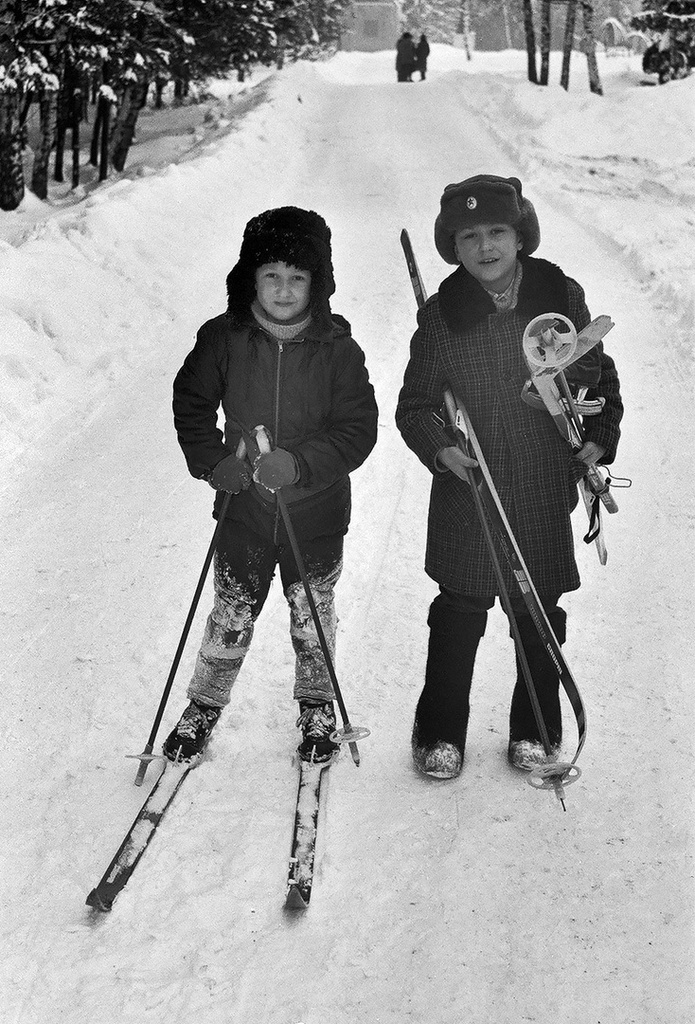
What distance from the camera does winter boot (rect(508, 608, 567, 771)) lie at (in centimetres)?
325

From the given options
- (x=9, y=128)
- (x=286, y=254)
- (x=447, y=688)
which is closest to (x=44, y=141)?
(x=9, y=128)

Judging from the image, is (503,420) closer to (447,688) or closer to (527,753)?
(447,688)

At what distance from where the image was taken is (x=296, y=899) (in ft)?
8.80

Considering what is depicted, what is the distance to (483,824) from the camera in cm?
305

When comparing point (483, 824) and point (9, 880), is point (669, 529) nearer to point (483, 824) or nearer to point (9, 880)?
point (483, 824)

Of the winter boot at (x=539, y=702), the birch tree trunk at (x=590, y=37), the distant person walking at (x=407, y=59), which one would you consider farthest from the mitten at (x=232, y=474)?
the distant person walking at (x=407, y=59)

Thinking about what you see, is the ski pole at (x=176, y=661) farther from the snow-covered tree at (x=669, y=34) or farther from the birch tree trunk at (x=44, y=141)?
the snow-covered tree at (x=669, y=34)

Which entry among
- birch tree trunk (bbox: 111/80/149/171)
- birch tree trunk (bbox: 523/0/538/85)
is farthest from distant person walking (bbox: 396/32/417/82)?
birch tree trunk (bbox: 111/80/149/171)

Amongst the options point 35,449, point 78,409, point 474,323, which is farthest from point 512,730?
point 78,409

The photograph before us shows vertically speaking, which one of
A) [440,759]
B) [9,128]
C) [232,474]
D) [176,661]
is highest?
[232,474]

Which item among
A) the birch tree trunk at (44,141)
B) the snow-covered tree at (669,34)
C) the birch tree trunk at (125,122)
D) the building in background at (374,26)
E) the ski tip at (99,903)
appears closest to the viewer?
the ski tip at (99,903)

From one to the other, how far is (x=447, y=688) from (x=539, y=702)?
0.34 metres

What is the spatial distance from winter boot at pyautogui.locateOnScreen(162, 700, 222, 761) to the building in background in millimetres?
60228

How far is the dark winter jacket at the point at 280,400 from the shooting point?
9.88 feet
